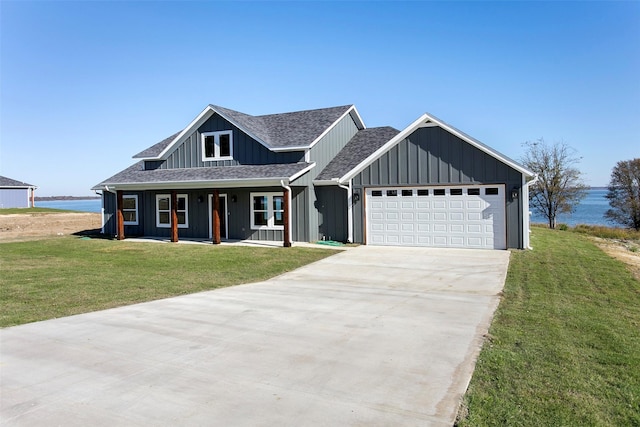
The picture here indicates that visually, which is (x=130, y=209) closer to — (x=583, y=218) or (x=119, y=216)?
(x=119, y=216)

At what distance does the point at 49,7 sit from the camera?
50.4 feet

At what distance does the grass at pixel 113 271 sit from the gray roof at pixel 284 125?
550 cm

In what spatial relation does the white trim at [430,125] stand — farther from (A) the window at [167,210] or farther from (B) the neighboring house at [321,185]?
(A) the window at [167,210]

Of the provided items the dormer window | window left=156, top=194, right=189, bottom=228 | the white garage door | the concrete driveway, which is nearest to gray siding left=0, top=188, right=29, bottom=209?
window left=156, top=194, right=189, bottom=228

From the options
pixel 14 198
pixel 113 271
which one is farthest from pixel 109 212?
pixel 14 198

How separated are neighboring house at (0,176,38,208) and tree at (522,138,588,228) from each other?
5163 centimetres

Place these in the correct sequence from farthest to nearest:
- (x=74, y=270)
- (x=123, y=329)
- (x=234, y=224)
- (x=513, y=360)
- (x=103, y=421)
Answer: (x=234, y=224) < (x=74, y=270) < (x=123, y=329) < (x=513, y=360) < (x=103, y=421)

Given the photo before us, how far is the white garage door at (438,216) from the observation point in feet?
53.8

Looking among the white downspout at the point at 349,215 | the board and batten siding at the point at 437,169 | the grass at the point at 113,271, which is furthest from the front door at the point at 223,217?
the board and batten siding at the point at 437,169

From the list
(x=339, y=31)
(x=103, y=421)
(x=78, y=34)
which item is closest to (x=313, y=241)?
(x=339, y=31)

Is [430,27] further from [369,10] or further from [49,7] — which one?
[49,7]

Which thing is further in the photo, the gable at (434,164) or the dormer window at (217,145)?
the dormer window at (217,145)

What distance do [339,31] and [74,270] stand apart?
12.6 m

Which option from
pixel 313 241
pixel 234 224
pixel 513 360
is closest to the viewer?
pixel 513 360
